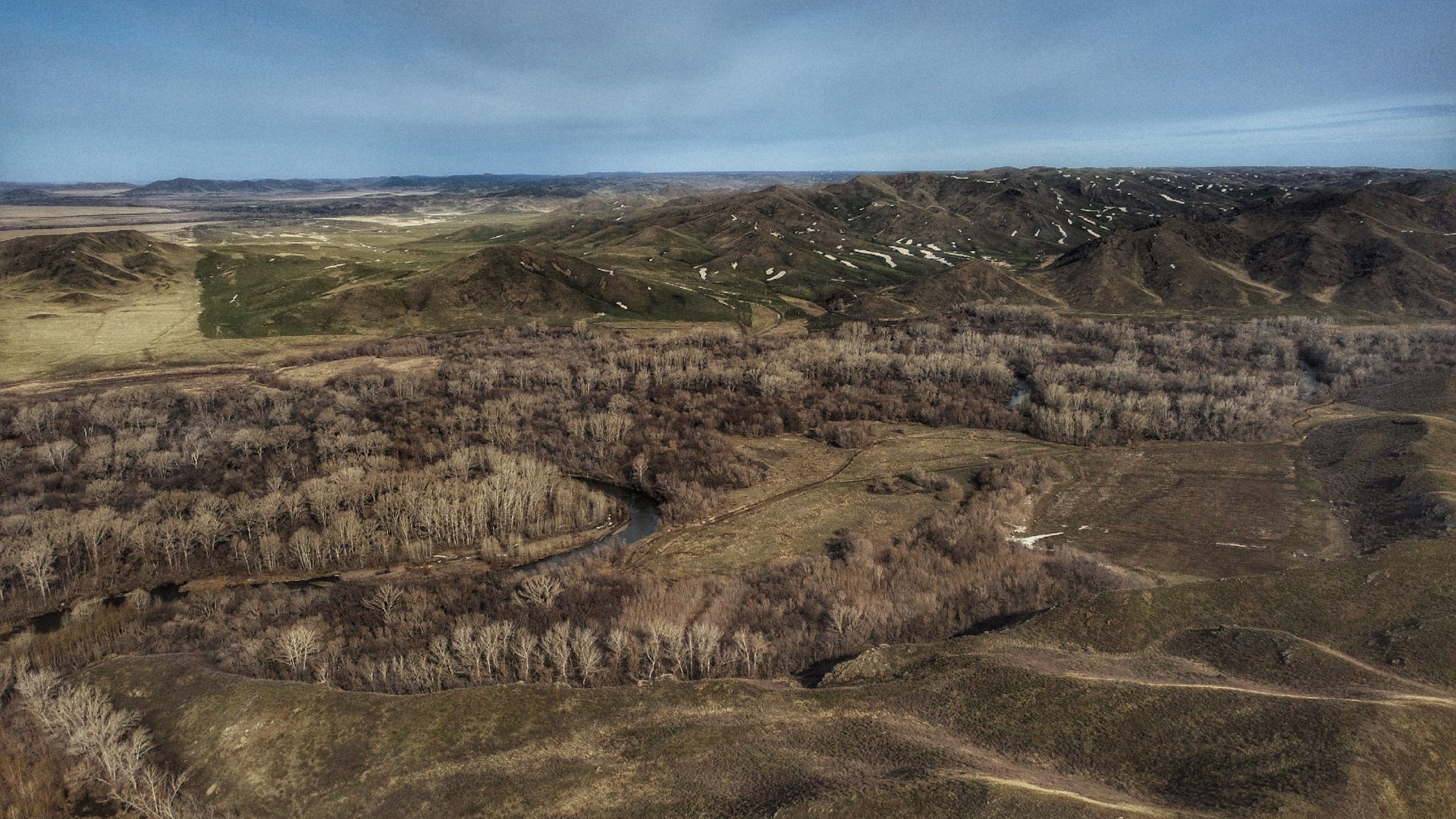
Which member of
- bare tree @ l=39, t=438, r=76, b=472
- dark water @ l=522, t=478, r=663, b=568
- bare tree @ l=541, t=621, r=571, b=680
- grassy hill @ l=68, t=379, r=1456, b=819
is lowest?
dark water @ l=522, t=478, r=663, b=568

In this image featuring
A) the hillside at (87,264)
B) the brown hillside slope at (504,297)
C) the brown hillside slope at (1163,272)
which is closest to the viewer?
the brown hillside slope at (504,297)

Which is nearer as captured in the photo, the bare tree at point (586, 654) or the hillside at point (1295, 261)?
the bare tree at point (586, 654)

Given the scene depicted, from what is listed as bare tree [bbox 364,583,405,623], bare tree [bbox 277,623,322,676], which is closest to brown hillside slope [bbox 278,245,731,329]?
bare tree [bbox 364,583,405,623]

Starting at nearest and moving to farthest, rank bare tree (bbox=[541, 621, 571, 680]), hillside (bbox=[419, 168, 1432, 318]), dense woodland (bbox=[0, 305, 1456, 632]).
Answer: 1. bare tree (bbox=[541, 621, 571, 680])
2. dense woodland (bbox=[0, 305, 1456, 632])
3. hillside (bbox=[419, 168, 1432, 318])

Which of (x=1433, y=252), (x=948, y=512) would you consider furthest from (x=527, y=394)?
(x=1433, y=252)

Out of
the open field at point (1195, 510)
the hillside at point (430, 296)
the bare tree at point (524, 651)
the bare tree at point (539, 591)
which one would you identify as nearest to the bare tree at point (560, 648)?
the bare tree at point (524, 651)

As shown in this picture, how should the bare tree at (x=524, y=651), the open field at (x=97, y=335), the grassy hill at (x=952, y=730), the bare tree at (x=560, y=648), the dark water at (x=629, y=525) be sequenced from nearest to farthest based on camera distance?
the grassy hill at (x=952, y=730) → the bare tree at (x=524, y=651) → the bare tree at (x=560, y=648) → the dark water at (x=629, y=525) → the open field at (x=97, y=335)

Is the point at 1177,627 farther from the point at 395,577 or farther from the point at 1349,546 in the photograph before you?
the point at 395,577

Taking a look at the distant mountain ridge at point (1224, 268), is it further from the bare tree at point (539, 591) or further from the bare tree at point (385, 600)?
the bare tree at point (385, 600)

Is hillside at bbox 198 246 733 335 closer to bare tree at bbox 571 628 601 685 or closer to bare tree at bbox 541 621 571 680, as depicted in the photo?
bare tree at bbox 541 621 571 680

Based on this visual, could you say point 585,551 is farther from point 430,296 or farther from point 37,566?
point 430,296
